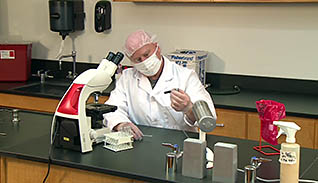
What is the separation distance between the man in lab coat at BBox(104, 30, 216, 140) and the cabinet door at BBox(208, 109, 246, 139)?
492mm

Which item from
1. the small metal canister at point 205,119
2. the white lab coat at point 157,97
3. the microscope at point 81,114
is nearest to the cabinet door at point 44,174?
the microscope at point 81,114

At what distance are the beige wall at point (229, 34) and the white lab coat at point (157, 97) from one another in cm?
100

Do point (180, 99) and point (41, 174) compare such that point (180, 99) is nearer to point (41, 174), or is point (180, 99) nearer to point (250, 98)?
point (41, 174)

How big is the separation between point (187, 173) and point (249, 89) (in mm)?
2006

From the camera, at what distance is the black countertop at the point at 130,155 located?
199cm

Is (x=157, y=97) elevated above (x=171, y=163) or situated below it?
above

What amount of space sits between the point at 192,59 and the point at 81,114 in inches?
61.0

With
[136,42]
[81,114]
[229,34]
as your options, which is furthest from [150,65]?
[229,34]

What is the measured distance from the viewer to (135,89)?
2975 millimetres

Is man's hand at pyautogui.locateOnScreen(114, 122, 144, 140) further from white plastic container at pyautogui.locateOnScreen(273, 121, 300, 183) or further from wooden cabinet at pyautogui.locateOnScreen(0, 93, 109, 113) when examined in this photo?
wooden cabinet at pyautogui.locateOnScreen(0, 93, 109, 113)


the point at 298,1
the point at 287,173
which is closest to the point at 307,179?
the point at 287,173

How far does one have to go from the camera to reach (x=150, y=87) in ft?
9.66

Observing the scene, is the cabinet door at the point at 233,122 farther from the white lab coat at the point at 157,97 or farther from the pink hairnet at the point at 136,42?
the pink hairnet at the point at 136,42

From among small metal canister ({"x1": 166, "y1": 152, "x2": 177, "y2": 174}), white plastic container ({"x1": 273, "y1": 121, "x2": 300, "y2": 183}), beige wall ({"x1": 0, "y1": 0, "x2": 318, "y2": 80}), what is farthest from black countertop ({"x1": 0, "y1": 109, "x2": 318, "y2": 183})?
beige wall ({"x1": 0, "y1": 0, "x2": 318, "y2": 80})
